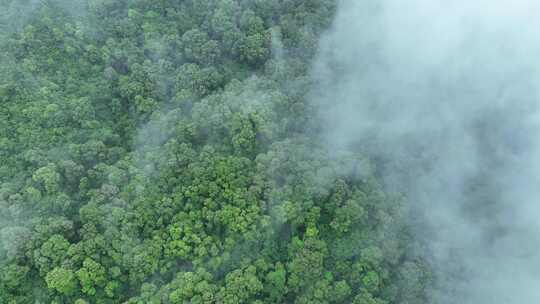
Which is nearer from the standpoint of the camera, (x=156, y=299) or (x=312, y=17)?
(x=156, y=299)

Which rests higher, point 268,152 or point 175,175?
point 268,152

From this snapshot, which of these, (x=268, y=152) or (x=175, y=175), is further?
(x=268, y=152)

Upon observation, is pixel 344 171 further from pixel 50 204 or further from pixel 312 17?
pixel 50 204

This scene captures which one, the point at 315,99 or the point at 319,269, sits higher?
the point at 315,99

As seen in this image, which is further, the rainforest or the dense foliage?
the rainforest

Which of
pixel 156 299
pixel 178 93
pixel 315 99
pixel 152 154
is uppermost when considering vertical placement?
pixel 315 99

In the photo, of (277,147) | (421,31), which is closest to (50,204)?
(277,147)

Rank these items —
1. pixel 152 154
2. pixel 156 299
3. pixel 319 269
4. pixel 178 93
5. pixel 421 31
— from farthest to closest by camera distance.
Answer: pixel 421 31 < pixel 178 93 < pixel 152 154 < pixel 319 269 < pixel 156 299

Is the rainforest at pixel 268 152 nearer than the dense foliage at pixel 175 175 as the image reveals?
No
